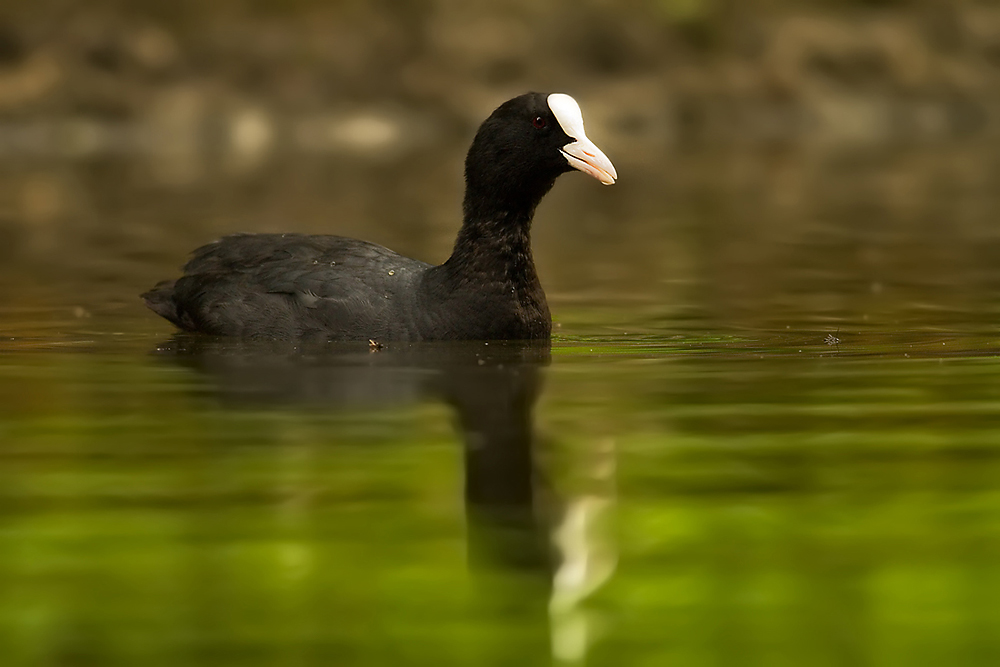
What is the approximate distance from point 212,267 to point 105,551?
440cm

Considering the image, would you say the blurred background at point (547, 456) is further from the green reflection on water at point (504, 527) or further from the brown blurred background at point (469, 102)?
the brown blurred background at point (469, 102)

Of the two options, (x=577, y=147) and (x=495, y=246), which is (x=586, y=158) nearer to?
(x=577, y=147)

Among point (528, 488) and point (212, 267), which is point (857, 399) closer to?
point (528, 488)

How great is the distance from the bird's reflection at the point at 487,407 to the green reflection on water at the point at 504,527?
26 millimetres

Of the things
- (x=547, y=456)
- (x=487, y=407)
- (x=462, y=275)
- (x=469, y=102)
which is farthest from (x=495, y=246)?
(x=469, y=102)

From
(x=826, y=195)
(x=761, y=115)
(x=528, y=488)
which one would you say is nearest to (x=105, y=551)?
(x=528, y=488)

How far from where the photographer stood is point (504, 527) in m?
4.28

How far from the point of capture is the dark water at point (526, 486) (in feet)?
11.4

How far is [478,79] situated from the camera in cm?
3228

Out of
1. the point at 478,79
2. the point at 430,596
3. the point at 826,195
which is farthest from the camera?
the point at 478,79

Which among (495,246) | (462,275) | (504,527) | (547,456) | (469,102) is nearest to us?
(504,527)

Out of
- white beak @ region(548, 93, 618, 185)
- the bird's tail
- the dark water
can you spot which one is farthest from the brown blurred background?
white beak @ region(548, 93, 618, 185)

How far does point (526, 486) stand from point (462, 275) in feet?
10.0

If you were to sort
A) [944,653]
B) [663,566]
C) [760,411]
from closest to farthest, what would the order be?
[944,653] → [663,566] → [760,411]
